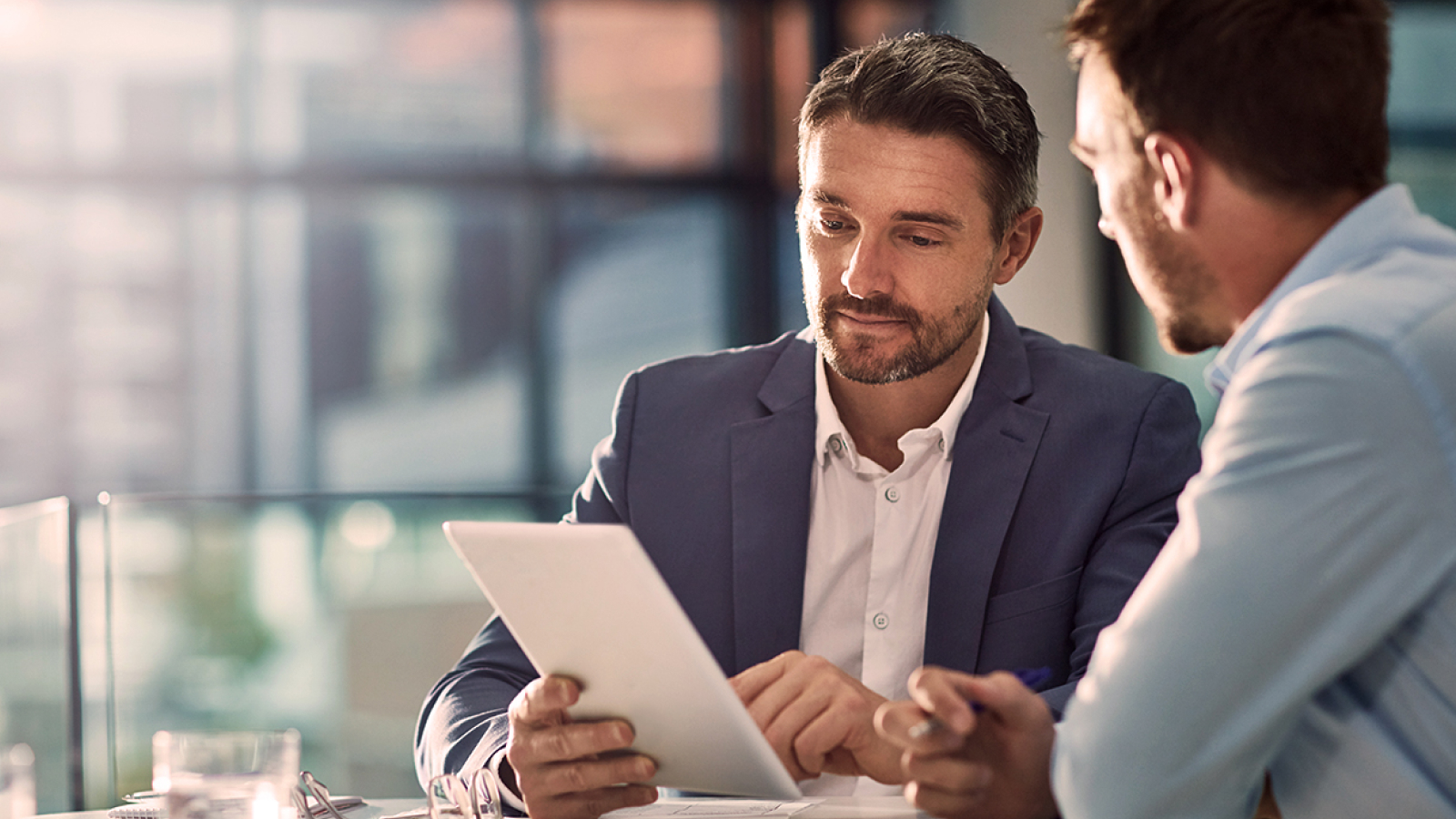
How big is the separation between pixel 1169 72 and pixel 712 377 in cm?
84

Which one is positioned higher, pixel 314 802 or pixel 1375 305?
pixel 1375 305

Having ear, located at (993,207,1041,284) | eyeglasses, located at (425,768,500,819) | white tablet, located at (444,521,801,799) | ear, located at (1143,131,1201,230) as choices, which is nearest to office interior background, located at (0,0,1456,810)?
ear, located at (993,207,1041,284)

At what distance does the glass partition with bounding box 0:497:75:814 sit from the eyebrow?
149cm

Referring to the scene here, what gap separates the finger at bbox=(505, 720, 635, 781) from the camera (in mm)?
1072

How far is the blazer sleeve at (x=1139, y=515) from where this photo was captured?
1.43 m

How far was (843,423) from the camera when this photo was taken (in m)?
1.68

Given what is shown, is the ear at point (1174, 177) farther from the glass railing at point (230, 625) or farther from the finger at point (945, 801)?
the glass railing at point (230, 625)

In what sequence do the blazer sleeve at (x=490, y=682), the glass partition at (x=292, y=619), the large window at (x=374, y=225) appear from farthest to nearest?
the large window at (x=374, y=225) → the glass partition at (x=292, y=619) → the blazer sleeve at (x=490, y=682)

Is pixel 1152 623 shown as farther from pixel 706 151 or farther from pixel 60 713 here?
pixel 706 151

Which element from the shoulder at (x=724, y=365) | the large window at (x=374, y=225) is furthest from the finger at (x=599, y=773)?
the large window at (x=374, y=225)

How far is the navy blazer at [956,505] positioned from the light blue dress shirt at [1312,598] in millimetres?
540

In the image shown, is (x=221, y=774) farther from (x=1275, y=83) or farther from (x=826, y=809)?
(x=1275, y=83)

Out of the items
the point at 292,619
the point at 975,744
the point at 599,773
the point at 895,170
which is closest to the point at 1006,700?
the point at 975,744

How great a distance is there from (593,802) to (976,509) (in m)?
0.60
